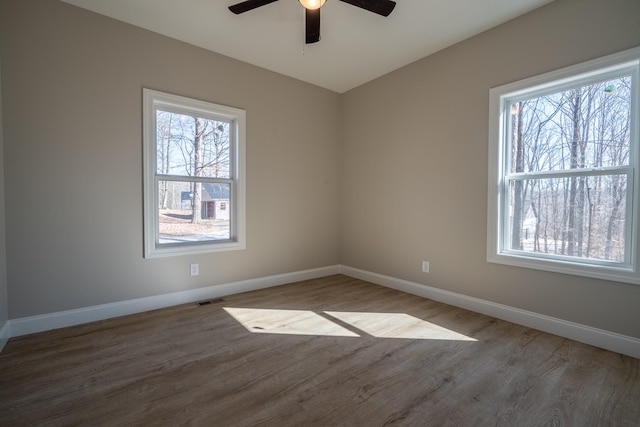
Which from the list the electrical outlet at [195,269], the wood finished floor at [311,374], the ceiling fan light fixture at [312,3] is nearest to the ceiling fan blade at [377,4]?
the ceiling fan light fixture at [312,3]

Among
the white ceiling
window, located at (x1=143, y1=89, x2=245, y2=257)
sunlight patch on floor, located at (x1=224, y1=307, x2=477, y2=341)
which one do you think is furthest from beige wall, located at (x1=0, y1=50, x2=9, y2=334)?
sunlight patch on floor, located at (x1=224, y1=307, x2=477, y2=341)

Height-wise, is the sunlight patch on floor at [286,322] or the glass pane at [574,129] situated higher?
the glass pane at [574,129]

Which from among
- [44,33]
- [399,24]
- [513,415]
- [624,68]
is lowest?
[513,415]

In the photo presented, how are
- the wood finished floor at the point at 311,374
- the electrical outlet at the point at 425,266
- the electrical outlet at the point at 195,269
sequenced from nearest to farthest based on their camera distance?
1. the wood finished floor at the point at 311,374
2. the electrical outlet at the point at 195,269
3. the electrical outlet at the point at 425,266

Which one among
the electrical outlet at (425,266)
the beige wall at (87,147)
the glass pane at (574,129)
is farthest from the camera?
the electrical outlet at (425,266)

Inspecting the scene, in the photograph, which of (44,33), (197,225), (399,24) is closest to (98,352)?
(197,225)

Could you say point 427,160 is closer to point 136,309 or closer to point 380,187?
point 380,187

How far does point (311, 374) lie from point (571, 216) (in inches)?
101

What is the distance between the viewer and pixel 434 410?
1.61 meters

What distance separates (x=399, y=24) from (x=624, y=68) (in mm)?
1843

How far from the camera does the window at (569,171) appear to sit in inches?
87.1

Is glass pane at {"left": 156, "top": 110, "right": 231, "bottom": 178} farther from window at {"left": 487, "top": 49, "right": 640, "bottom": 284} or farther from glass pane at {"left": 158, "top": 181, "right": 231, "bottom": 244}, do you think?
window at {"left": 487, "top": 49, "right": 640, "bottom": 284}

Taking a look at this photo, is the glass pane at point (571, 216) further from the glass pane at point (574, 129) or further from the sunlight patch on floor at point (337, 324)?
the sunlight patch on floor at point (337, 324)

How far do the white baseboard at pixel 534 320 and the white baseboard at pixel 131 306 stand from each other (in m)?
1.76
